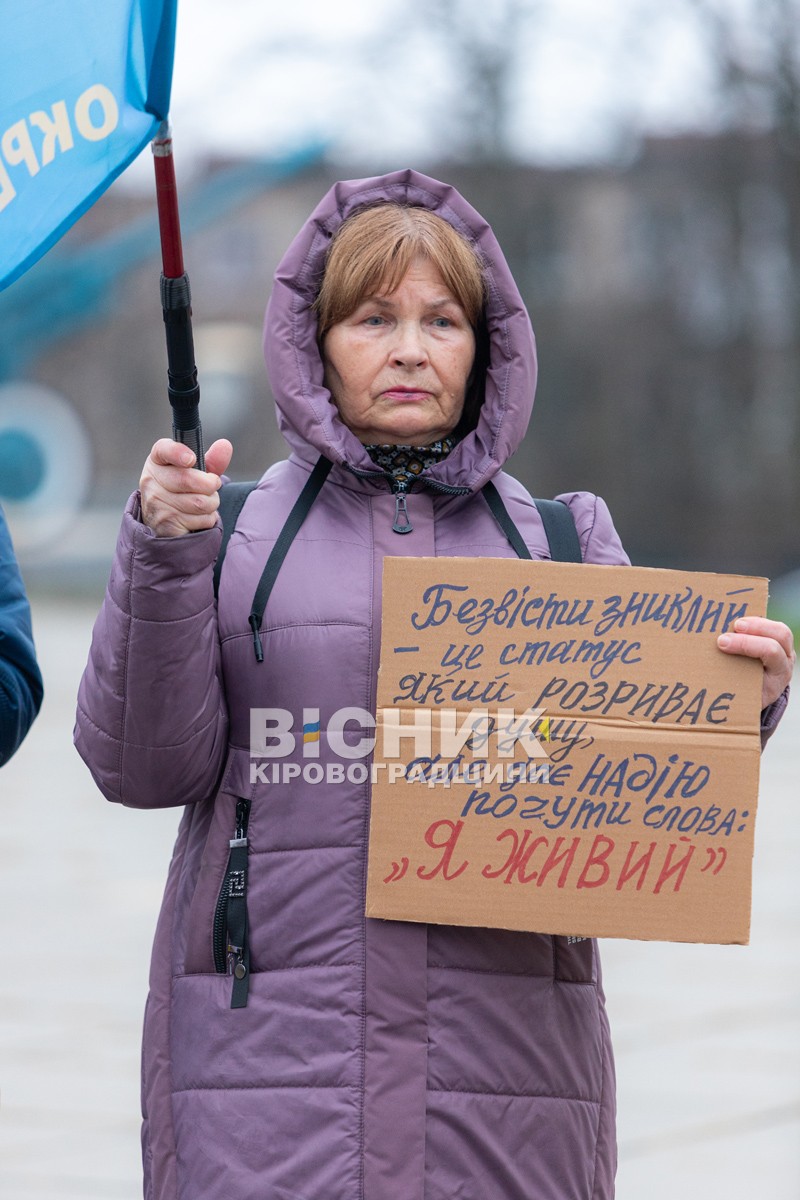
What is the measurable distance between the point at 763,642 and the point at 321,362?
29.5 inches

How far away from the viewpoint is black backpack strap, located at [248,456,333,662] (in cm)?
225

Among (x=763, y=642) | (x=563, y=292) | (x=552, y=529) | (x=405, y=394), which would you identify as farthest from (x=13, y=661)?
(x=563, y=292)

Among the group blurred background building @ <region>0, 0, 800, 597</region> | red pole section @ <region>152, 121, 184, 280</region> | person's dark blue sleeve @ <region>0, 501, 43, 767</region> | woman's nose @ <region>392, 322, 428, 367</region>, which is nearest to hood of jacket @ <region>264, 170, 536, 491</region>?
woman's nose @ <region>392, 322, 428, 367</region>

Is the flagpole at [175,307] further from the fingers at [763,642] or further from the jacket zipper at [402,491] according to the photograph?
the fingers at [763,642]

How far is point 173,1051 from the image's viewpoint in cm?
225

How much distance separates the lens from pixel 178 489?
2059 mm

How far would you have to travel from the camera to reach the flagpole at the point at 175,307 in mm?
1969

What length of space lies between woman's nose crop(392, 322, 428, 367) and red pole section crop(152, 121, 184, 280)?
1.39 feet

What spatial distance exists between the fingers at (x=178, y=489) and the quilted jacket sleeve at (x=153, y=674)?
18 millimetres

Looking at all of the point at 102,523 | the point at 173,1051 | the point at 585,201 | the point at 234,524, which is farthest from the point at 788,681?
the point at 102,523

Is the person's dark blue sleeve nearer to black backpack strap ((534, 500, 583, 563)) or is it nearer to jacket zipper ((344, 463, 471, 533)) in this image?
jacket zipper ((344, 463, 471, 533))

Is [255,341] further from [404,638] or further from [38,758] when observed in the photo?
[404,638]

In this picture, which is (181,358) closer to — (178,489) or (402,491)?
(178,489)

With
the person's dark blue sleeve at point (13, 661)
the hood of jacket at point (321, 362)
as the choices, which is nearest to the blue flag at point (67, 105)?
the hood of jacket at point (321, 362)
